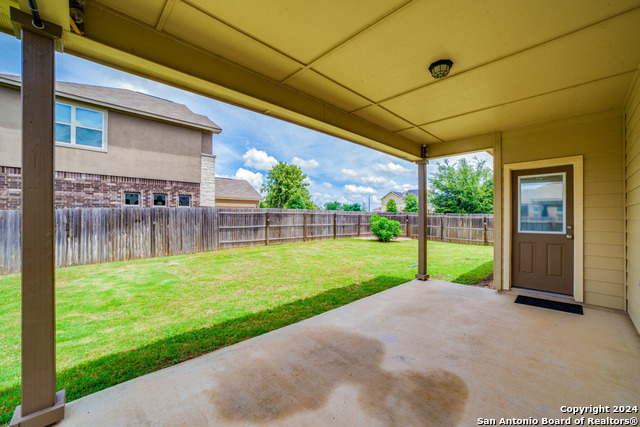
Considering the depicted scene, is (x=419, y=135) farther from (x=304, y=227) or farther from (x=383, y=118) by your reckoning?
(x=304, y=227)

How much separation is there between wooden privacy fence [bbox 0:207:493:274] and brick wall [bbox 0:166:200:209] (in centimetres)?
234

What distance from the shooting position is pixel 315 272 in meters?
5.97

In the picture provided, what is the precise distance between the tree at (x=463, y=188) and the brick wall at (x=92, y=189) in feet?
47.0

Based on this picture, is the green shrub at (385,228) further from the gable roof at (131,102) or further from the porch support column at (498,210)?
the gable roof at (131,102)

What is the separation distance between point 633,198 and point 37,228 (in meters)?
5.37

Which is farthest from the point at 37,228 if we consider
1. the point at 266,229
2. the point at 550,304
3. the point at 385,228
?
the point at 385,228

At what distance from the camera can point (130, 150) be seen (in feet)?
29.9

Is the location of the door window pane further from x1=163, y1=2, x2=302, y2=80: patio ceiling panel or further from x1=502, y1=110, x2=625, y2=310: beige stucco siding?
x1=163, y1=2, x2=302, y2=80: patio ceiling panel

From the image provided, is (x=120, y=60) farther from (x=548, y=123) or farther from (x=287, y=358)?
(x=548, y=123)

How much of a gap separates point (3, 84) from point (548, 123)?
12494 millimetres

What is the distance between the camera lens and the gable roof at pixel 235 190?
16.1 metres

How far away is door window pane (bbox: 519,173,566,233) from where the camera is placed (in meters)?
4.03

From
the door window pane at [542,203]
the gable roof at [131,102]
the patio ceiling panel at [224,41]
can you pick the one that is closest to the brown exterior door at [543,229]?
the door window pane at [542,203]

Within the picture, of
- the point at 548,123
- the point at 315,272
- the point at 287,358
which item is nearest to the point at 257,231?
the point at 315,272
